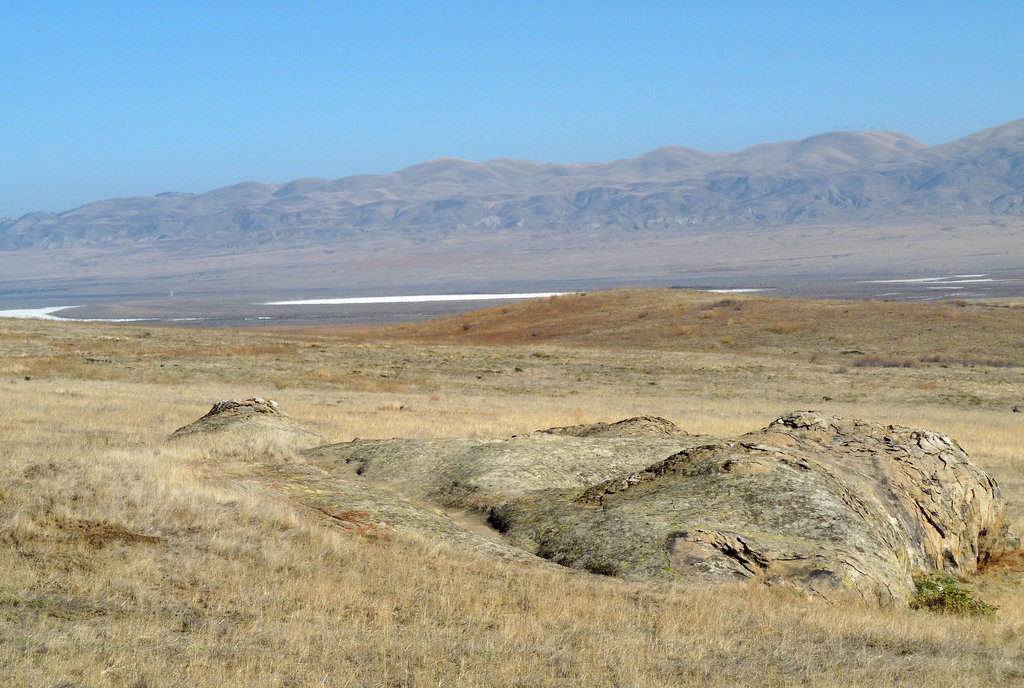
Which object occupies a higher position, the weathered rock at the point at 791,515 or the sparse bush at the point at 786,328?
the weathered rock at the point at 791,515

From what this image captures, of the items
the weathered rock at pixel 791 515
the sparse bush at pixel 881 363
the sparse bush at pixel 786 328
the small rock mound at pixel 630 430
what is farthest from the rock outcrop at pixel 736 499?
the sparse bush at pixel 786 328

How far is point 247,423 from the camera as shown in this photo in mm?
18312

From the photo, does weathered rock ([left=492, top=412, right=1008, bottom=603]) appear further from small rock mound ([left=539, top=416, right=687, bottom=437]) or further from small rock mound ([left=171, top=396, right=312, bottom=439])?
small rock mound ([left=171, top=396, right=312, bottom=439])

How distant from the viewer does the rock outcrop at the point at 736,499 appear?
417 inches

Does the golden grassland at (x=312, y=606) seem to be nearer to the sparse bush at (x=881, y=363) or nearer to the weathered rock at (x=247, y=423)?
the weathered rock at (x=247, y=423)

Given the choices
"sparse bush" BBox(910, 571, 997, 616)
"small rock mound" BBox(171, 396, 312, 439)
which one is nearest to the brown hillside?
"small rock mound" BBox(171, 396, 312, 439)

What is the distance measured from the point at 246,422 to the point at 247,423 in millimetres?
169

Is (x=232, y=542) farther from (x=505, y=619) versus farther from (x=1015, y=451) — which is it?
(x=1015, y=451)

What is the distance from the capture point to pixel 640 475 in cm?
1352

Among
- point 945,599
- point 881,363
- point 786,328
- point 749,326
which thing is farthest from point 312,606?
point 749,326

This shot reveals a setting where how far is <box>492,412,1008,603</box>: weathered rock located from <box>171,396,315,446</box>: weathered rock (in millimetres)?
6354

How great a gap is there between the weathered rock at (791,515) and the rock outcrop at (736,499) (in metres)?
0.02

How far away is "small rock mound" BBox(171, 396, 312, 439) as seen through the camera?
17938mm

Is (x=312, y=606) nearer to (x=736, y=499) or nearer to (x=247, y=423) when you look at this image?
(x=736, y=499)
